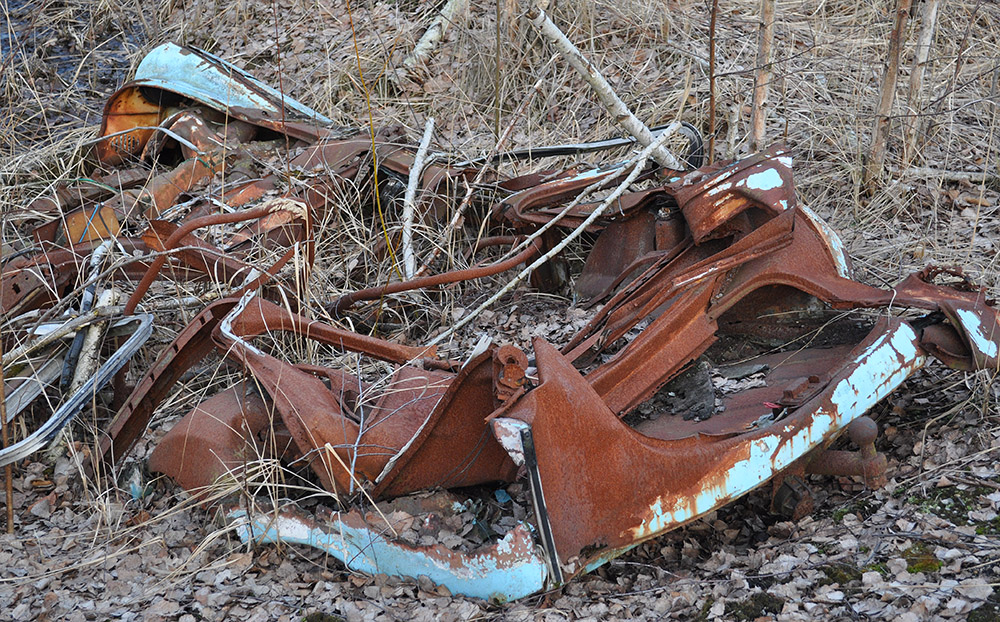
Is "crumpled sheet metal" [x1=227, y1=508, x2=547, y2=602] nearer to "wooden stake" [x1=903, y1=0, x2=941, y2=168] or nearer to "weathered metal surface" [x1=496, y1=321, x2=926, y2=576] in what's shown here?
"weathered metal surface" [x1=496, y1=321, x2=926, y2=576]

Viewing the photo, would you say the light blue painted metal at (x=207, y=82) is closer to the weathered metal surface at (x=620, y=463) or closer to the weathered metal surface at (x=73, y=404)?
the weathered metal surface at (x=73, y=404)

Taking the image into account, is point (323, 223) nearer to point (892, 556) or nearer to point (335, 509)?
point (335, 509)

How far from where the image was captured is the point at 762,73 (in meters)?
4.58

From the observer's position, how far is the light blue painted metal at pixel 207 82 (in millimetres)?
5172

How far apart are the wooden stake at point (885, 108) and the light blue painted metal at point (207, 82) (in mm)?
3270

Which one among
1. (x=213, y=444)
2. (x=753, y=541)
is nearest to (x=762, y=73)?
(x=753, y=541)

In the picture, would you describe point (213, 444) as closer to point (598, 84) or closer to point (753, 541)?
point (753, 541)

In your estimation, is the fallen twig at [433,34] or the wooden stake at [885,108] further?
the fallen twig at [433,34]

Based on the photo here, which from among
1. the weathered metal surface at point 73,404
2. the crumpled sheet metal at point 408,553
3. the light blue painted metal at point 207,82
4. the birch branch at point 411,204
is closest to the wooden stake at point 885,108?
the birch branch at point 411,204

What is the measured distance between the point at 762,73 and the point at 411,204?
2.04m

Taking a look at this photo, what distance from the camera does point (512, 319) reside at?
4.23m

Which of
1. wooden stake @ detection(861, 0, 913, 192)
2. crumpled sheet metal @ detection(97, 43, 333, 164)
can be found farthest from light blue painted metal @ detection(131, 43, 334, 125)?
wooden stake @ detection(861, 0, 913, 192)

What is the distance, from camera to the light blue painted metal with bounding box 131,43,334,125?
5172mm

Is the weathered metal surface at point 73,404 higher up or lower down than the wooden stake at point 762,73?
lower down
